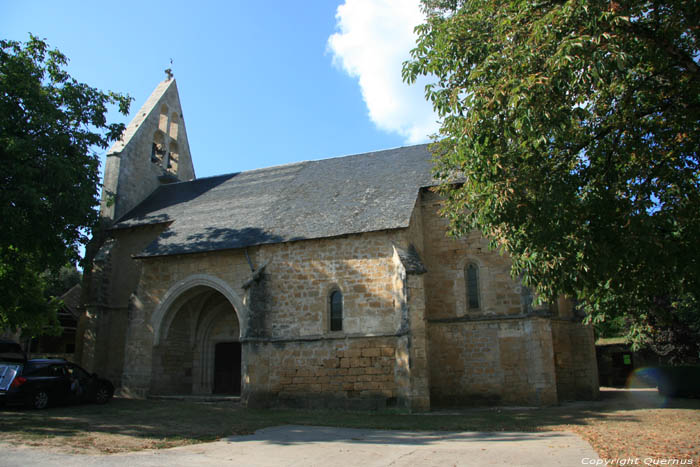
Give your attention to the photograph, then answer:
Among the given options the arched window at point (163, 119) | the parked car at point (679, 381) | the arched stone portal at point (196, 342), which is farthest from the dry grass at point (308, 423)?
the arched window at point (163, 119)

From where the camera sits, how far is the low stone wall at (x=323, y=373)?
1416 cm

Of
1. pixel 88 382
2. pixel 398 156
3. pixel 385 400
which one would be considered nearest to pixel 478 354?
pixel 385 400

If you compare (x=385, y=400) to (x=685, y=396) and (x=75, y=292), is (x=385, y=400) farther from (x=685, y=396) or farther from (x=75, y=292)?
(x=75, y=292)

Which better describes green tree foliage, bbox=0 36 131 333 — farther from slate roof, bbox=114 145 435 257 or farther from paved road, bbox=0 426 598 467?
paved road, bbox=0 426 598 467

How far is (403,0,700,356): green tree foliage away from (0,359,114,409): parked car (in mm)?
11634

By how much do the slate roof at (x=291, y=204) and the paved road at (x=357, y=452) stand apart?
7.00 metres

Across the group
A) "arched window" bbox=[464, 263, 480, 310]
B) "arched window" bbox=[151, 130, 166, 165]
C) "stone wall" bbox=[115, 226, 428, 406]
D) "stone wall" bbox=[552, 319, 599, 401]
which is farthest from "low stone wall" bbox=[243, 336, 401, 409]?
"arched window" bbox=[151, 130, 166, 165]

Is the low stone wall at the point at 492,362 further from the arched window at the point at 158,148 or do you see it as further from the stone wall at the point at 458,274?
the arched window at the point at 158,148

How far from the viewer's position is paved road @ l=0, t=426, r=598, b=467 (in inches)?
274

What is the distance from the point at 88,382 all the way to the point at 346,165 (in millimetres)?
12358

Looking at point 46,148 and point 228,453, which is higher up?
point 46,148

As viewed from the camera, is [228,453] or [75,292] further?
[75,292]

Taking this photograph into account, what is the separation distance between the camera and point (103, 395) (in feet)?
49.5

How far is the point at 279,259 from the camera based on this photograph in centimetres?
1628
